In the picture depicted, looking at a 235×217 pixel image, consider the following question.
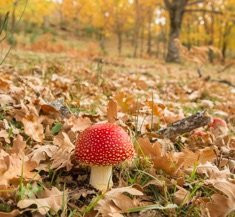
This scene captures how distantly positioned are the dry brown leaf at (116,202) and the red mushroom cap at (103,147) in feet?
0.46

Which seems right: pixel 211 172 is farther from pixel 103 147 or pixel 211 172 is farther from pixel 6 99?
pixel 6 99

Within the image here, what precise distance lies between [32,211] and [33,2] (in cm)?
1926

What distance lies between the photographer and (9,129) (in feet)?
6.31

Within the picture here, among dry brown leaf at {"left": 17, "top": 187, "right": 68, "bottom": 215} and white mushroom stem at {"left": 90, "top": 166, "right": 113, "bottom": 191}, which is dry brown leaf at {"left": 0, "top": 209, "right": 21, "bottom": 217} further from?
white mushroom stem at {"left": 90, "top": 166, "right": 113, "bottom": 191}

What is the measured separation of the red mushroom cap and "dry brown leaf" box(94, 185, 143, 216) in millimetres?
140

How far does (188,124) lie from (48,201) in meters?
1.17

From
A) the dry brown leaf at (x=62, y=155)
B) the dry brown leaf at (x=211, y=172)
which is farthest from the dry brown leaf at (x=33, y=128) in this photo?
the dry brown leaf at (x=211, y=172)

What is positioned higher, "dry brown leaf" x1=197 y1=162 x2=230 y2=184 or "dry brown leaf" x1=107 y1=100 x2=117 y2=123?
"dry brown leaf" x1=107 y1=100 x2=117 y2=123

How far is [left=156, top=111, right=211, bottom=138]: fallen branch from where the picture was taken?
2090 millimetres

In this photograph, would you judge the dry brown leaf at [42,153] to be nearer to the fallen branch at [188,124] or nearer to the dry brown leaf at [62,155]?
the dry brown leaf at [62,155]

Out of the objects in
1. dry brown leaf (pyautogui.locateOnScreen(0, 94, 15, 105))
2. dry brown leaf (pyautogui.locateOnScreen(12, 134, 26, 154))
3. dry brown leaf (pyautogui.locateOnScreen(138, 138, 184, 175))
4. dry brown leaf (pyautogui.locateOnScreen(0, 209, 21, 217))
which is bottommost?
dry brown leaf (pyautogui.locateOnScreen(0, 209, 21, 217))

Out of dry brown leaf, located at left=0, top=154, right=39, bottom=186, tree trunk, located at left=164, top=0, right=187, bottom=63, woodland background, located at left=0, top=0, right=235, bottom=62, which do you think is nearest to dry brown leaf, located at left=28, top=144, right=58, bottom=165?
dry brown leaf, located at left=0, top=154, right=39, bottom=186

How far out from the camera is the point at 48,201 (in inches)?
51.9

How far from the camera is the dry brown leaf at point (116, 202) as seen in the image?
132 cm
